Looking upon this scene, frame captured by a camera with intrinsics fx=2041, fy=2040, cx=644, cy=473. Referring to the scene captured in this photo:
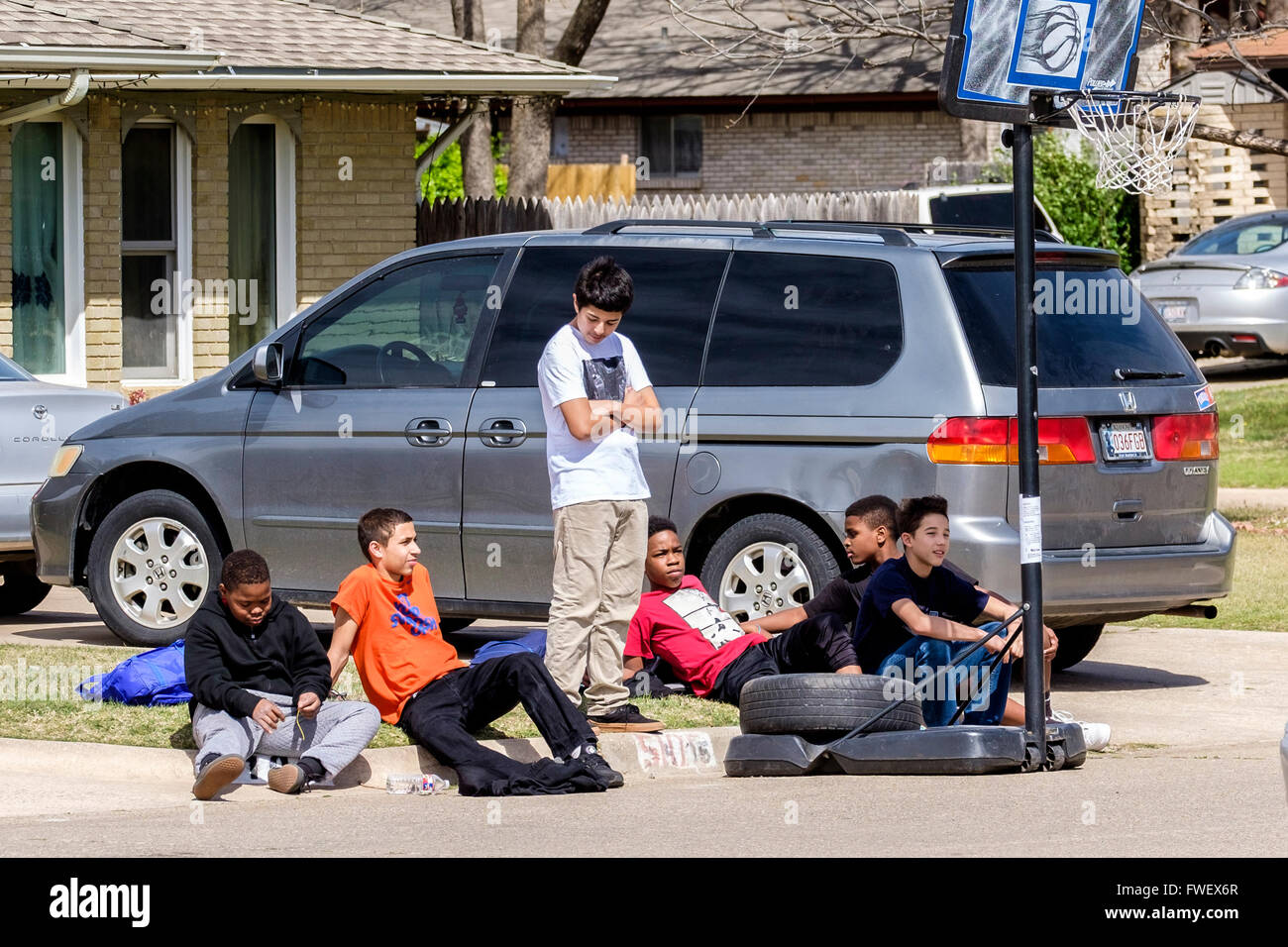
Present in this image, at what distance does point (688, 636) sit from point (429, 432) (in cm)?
166

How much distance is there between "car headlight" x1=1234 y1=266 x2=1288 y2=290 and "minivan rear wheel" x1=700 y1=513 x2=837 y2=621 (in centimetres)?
1468

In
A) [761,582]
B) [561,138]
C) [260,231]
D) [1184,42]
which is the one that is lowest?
[761,582]

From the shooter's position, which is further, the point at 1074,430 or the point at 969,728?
the point at 1074,430

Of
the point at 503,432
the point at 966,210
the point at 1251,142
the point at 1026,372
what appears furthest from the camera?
the point at 966,210

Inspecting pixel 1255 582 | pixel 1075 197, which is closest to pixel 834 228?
pixel 1255 582

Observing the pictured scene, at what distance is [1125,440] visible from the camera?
28.8 feet

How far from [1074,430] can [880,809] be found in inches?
96.9

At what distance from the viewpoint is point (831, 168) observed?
33594 millimetres

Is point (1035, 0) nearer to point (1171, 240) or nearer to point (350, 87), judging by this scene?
point (350, 87)

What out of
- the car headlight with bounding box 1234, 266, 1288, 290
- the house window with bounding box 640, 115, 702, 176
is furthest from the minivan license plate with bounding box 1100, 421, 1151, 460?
the house window with bounding box 640, 115, 702, 176

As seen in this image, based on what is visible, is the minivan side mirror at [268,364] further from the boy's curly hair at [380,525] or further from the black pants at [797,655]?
the black pants at [797,655]

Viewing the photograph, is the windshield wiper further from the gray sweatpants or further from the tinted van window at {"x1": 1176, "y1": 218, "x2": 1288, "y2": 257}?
the tinted van window at {"x1": 1176, "y1": 218, "x2": 1288, "y2": 257}

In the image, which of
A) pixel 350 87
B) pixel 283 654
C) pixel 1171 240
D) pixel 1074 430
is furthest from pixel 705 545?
pixel 1171 240

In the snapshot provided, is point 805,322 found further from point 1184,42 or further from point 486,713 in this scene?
point 1184,42
